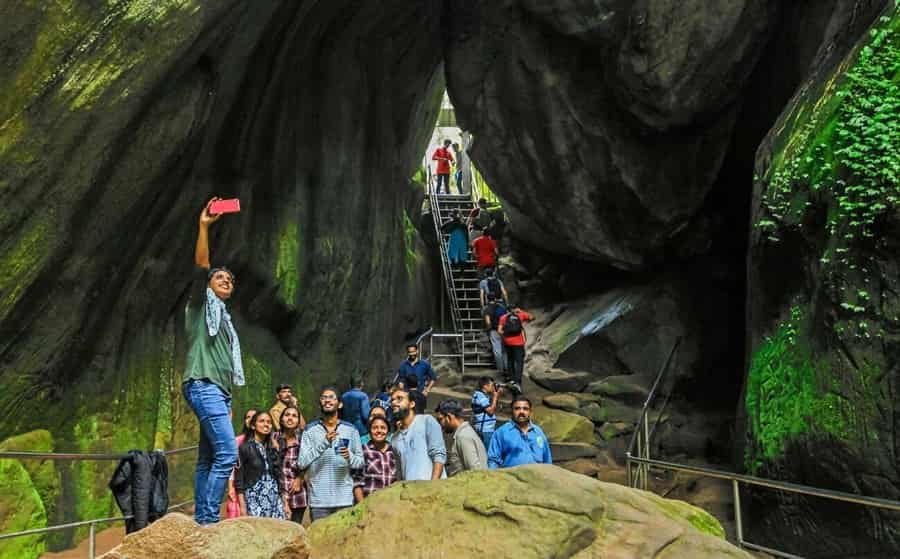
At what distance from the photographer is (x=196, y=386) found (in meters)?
4.23

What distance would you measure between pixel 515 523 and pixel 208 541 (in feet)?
4.67

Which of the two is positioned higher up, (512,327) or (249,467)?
(512,327)

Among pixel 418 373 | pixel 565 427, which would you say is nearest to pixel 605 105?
pixel 565 427

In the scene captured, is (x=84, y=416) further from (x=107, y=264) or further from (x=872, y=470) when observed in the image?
(x=872, y=470)

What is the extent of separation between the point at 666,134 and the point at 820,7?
2.84 metres

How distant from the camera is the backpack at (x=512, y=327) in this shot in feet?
36.5

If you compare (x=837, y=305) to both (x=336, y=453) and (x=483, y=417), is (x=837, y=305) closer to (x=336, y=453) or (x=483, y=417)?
(x=483, y=417)

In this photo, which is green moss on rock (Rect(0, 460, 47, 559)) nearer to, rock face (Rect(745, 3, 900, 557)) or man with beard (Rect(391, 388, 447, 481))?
man with beard (Rect(391, 388, 447, 481))

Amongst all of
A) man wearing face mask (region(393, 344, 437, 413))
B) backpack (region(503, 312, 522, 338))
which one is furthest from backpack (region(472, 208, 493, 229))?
man wearing face mask (region(393, 344, 437, 413))

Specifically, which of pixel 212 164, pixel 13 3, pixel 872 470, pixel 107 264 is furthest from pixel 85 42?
pixel 872 470

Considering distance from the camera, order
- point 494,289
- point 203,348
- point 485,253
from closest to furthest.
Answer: point 203,348
point 494,289
point 485,253

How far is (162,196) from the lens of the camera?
748 cm

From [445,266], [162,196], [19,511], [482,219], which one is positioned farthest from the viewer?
[482,219]

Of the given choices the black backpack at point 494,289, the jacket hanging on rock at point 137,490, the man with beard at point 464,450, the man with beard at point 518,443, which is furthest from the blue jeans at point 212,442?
the black backpack at point 494,289
